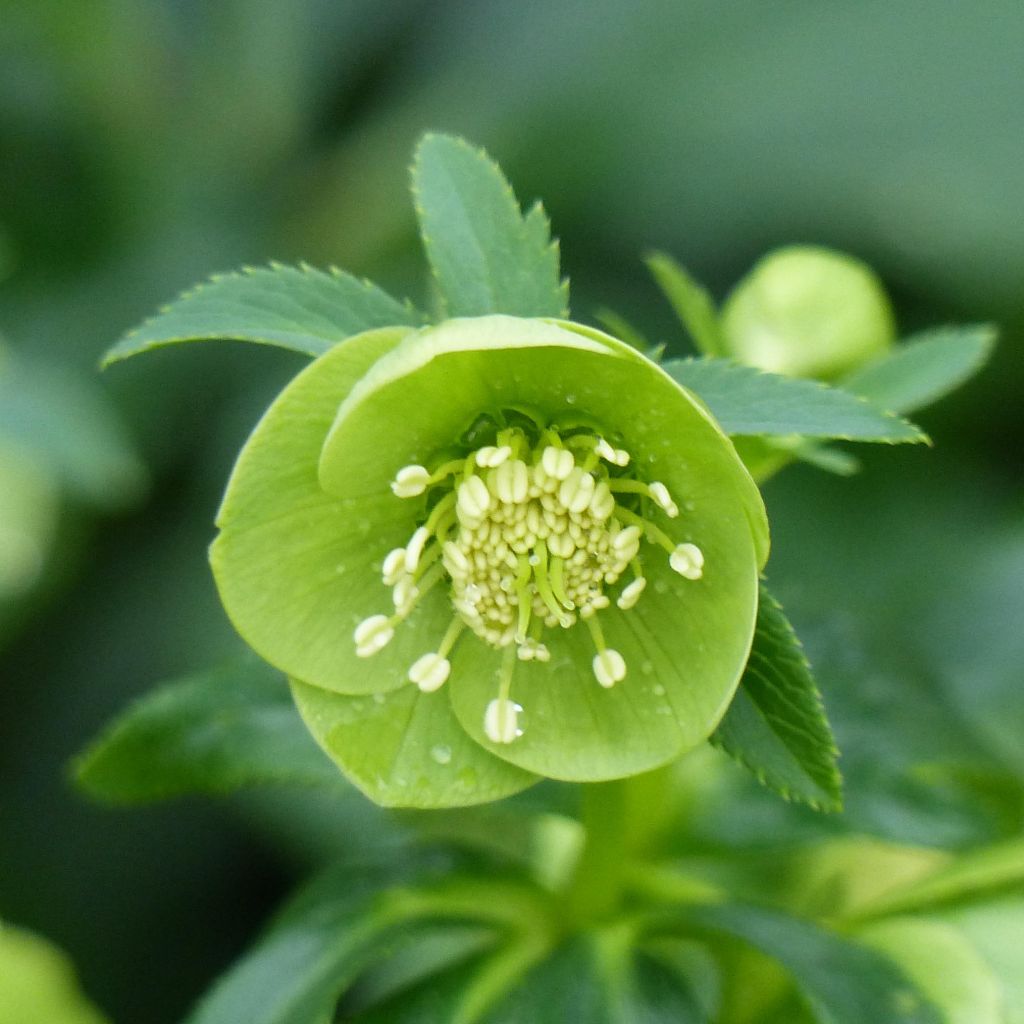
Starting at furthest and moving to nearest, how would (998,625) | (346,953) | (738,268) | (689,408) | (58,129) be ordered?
(58,129) → (738,268) → (998,625) → (346,953) → (689,408)

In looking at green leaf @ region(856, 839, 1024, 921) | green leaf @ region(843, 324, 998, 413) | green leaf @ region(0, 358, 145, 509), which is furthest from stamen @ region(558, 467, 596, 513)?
green leaf @ region(0, 358, 145, 509)

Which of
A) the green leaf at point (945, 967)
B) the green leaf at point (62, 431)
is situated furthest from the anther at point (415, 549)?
the green leaf at point (62, 431)

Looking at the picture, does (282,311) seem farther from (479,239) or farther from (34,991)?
(34,991)

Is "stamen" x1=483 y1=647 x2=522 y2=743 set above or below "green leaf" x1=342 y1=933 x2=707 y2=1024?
above

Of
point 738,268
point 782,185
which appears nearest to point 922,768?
point 738,268

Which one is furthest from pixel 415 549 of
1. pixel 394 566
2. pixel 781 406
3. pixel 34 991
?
pixel 34 991

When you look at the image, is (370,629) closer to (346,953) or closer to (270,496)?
(270,496)

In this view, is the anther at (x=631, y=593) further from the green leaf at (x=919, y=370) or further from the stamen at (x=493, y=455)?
the green leaf at (x=919, y=370)

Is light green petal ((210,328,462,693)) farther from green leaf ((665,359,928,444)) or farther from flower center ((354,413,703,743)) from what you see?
green leaf ((665,359,928,444))
